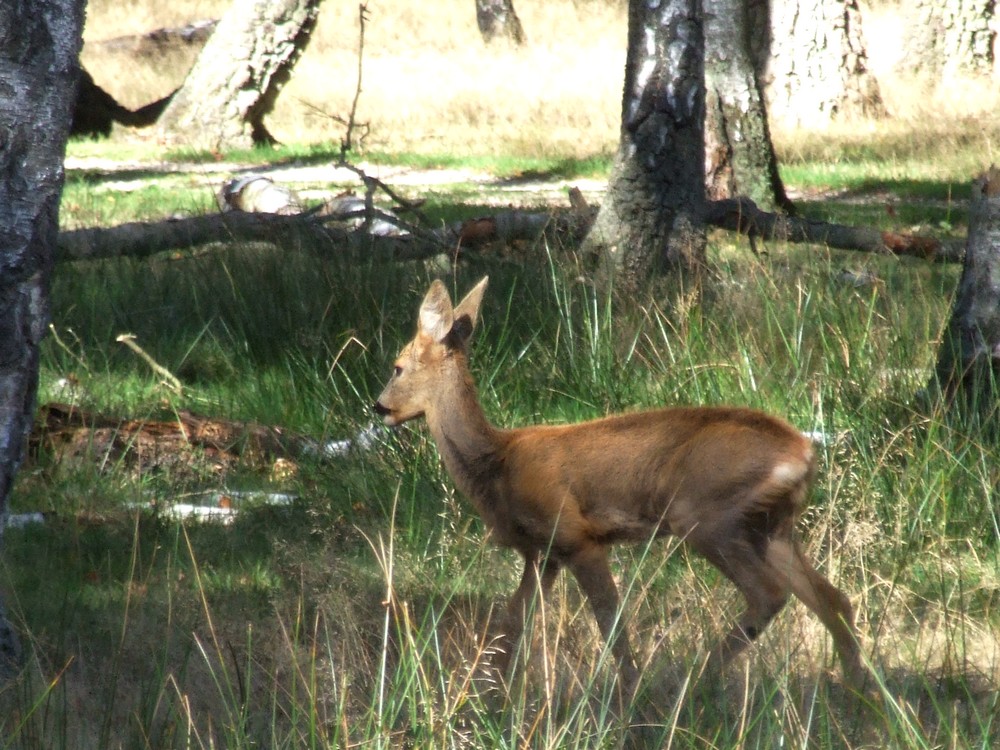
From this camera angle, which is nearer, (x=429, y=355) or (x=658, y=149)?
(x=429, y=355)

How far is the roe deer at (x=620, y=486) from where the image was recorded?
3764mm

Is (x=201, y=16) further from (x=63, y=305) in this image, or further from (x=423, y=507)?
(x=423, y=507)

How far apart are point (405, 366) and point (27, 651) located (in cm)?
145

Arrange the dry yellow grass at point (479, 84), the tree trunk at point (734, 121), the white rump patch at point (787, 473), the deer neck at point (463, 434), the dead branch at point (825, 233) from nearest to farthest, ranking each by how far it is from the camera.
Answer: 1. the white rump patch at point (787, 473)
2. the deer neck at point (463, 434)
3. the dead branch at point (825, 233)
4. the tree trunk at point (734, 121)
5. the dry yellow grass at point (479, 84)

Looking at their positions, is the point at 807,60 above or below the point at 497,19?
below

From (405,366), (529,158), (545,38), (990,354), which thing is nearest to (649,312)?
(990,354)

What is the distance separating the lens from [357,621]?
4.01 metres

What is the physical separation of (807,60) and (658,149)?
985 centimetres

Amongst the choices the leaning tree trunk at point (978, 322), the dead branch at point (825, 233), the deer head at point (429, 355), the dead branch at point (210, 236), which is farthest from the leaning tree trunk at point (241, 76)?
the deer head at point (429, 355)

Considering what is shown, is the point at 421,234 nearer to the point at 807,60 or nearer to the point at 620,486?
the point at 620,486

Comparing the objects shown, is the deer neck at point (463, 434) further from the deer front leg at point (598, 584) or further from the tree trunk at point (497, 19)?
the tree trunk at point (497, 19)

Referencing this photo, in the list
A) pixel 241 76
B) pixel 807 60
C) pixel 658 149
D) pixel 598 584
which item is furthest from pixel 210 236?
pixel 807 60

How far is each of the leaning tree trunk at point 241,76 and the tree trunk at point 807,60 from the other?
5.76 meters

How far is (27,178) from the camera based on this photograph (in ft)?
11.7
